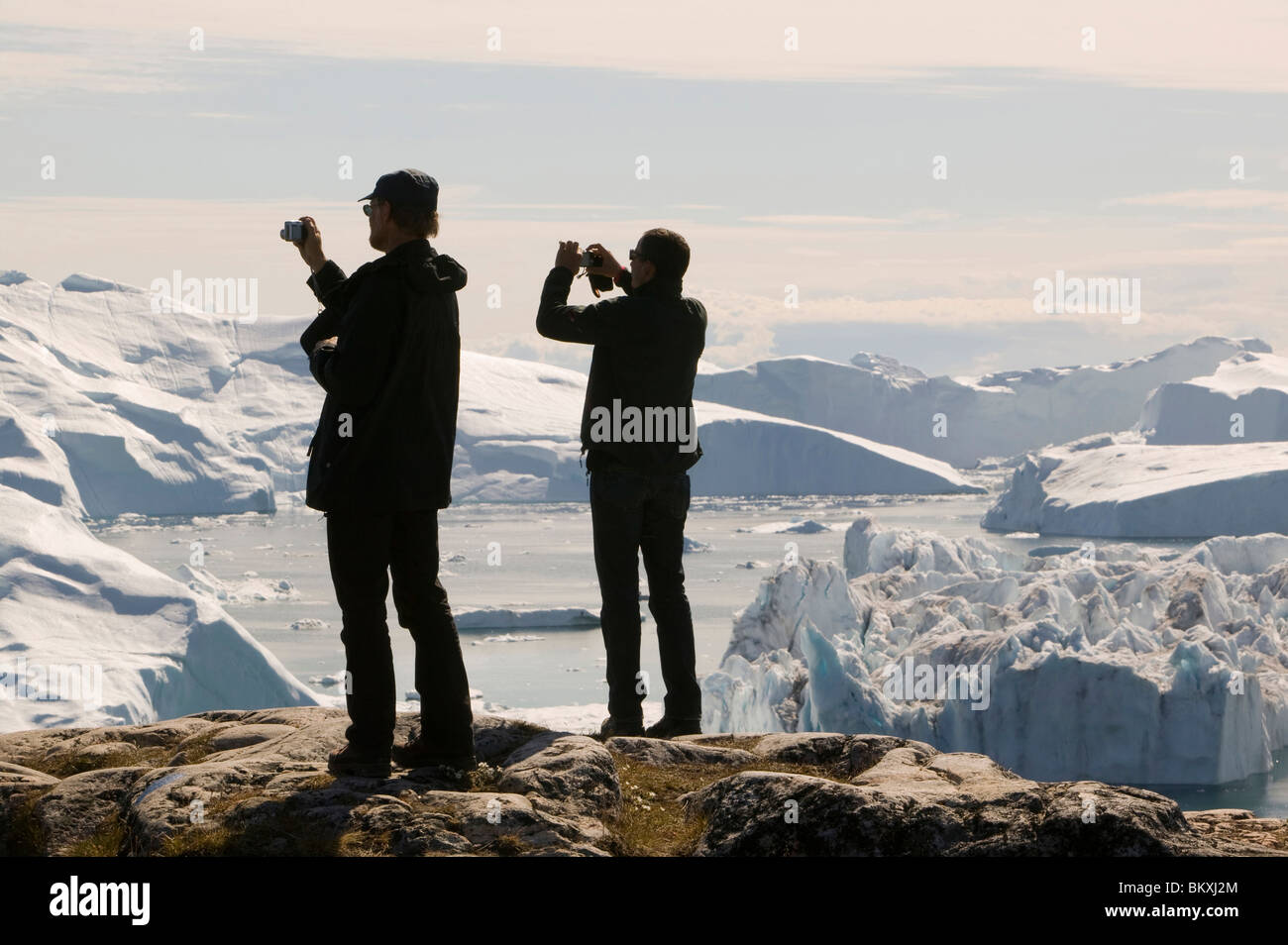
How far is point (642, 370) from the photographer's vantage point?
17.7 ft

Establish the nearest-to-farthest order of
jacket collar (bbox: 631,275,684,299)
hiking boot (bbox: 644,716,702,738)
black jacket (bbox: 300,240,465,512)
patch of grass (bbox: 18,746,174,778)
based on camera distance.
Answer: black jacket (bbox: 300,240,465,512) → patch of grass (bbox: 18,746,174,778) → jacket collar (bbox: 631,275,684,299) → hiking boot (bbox: 644,716,702,738)

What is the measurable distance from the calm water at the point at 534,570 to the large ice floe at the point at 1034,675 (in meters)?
0.89

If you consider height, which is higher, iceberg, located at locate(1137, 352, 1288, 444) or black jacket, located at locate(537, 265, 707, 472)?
black jacket, located at locate(537, 265, 707, 472)

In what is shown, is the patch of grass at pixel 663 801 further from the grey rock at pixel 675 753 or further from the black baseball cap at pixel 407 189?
the black baseball cap at pixel 407 189

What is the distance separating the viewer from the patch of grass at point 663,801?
401 cm

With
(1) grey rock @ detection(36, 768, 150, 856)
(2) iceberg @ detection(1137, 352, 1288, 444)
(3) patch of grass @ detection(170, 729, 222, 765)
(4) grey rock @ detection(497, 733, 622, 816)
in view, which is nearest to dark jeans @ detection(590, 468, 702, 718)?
(4) grey rock @ detection(497, 733, 622, 816)

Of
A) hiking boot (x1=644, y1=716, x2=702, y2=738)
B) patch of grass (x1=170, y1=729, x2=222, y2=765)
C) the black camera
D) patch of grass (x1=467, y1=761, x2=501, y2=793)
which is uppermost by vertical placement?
the black camera

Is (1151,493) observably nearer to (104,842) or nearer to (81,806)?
(81,806)

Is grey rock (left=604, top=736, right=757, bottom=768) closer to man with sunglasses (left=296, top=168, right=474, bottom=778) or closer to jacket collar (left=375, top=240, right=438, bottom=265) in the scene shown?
man with sunglasses (left=296, top=168, right=474, bottom=778)

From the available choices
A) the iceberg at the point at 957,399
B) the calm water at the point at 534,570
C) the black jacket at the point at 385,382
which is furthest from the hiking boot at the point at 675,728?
the iceberg at the point at 957,399

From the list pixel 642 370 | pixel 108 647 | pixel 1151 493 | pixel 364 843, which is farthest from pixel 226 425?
pixel 364 843

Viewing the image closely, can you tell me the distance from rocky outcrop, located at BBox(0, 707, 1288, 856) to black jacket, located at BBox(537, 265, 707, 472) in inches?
44.7

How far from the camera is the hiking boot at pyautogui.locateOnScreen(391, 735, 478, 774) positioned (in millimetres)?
4375
